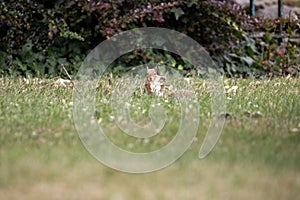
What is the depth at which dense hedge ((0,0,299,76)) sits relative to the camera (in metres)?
6.30

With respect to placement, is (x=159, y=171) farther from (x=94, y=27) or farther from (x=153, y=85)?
(x=94, y=27)

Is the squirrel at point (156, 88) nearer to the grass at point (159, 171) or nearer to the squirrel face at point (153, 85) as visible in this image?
the squirrel face at point (153, 85)

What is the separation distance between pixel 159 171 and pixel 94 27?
4.33 m

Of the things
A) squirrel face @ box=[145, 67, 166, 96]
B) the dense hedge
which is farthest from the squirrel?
the dense hedge

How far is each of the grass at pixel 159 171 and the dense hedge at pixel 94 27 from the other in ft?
8.10

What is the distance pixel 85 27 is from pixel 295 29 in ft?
8.49

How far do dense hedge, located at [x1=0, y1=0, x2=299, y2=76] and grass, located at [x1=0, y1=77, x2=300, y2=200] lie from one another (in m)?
2.47

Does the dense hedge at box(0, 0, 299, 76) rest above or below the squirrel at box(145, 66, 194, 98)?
above

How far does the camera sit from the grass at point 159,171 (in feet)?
7.31

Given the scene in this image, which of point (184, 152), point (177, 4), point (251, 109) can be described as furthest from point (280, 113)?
point (177, 4)

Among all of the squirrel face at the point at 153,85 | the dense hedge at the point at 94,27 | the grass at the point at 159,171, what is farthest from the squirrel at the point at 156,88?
the dense hedge at the point at 94,27

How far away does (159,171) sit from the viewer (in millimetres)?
2473

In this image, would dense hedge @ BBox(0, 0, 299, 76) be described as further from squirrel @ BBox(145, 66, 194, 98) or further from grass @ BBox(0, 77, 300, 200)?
grass @ BBox(0, 77, 300, 200)

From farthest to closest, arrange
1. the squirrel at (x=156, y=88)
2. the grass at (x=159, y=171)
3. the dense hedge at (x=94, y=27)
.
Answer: the dense hedge at (x=94, y=27)
the squirrel at (x=156, y=88)
the grass at (x=159, y=171)
